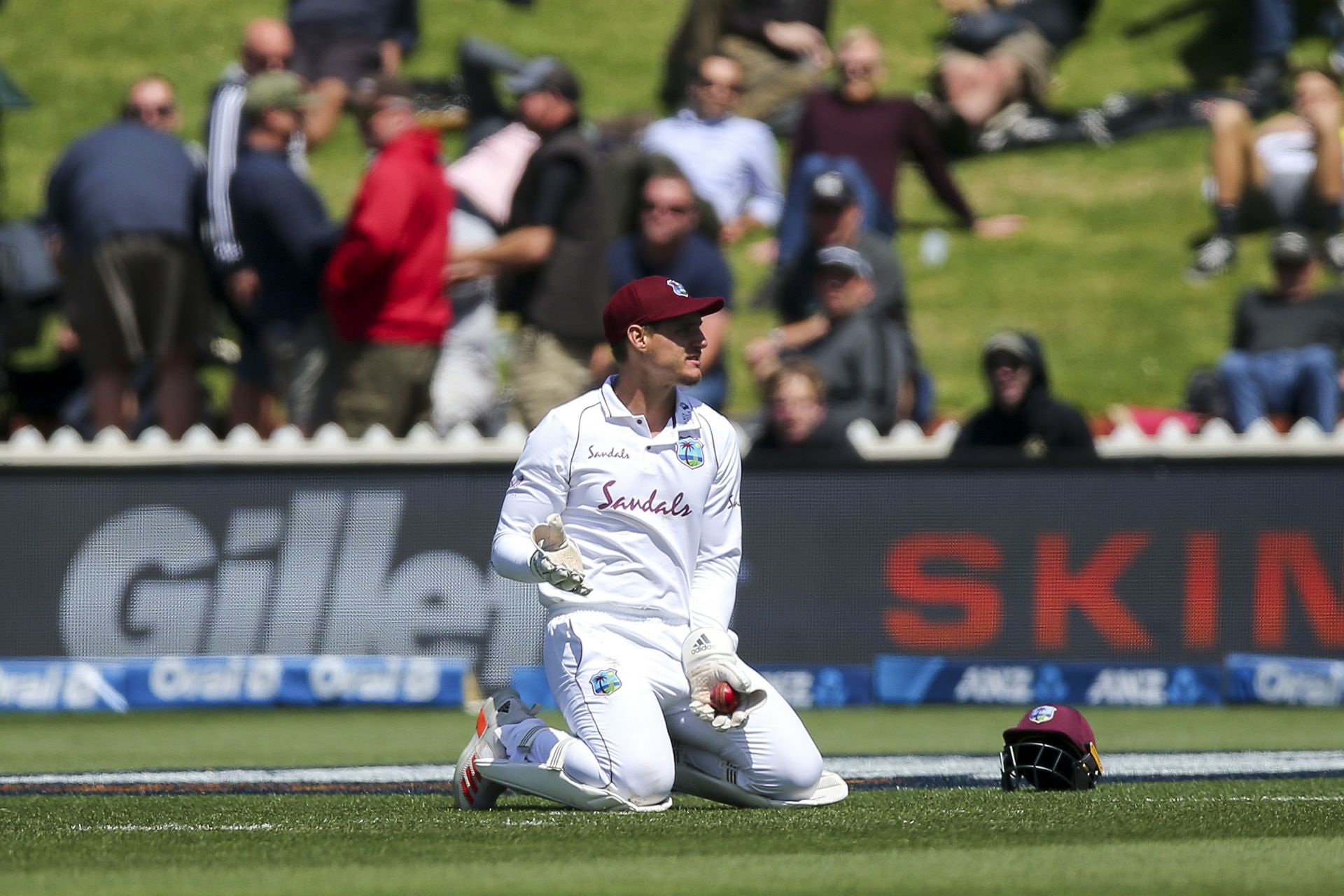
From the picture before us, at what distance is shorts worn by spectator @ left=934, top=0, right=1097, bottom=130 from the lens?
1978 cm

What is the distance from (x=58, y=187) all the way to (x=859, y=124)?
5.41 metres

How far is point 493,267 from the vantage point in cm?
1289

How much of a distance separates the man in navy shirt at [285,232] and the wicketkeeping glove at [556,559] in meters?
6.21

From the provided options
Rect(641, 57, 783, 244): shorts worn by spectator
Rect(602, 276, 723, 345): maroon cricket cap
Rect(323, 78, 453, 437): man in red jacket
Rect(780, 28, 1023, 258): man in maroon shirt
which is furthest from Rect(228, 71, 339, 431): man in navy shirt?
Rect(602, 276, 723, 345): maroon cricket cap

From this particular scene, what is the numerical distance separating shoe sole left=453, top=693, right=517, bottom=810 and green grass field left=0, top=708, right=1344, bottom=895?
0.27 ft

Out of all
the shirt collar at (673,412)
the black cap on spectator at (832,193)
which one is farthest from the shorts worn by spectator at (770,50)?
the shirt collar at (673,412)

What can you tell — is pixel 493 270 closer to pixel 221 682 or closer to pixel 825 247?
pixel 825 247

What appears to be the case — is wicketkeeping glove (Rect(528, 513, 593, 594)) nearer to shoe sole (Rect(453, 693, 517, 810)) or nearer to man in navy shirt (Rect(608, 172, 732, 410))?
shoe sole (Rect(453, 693, 517, 810))

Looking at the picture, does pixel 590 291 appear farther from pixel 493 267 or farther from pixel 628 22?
pixel 628 22

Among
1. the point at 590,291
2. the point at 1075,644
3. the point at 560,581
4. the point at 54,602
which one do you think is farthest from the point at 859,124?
the point at 560,581

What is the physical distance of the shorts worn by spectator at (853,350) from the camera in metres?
13.0

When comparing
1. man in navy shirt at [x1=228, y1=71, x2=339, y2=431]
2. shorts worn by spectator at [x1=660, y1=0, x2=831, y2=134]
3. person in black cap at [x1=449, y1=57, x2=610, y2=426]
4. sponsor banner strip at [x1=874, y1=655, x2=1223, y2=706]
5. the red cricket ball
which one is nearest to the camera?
the red cricket ball

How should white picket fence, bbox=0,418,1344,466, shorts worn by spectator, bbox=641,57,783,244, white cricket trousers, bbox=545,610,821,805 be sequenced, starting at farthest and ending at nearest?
shorts worn by spectator, bbox=641,57,783,244 → white picket fence, bbox=0,418,1344,466 → white cricket trousers, bbox=545,610,821,805

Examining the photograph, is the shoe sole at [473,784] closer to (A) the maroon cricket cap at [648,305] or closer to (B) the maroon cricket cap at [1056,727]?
(A) the maroon cricket cap at [648,305]
